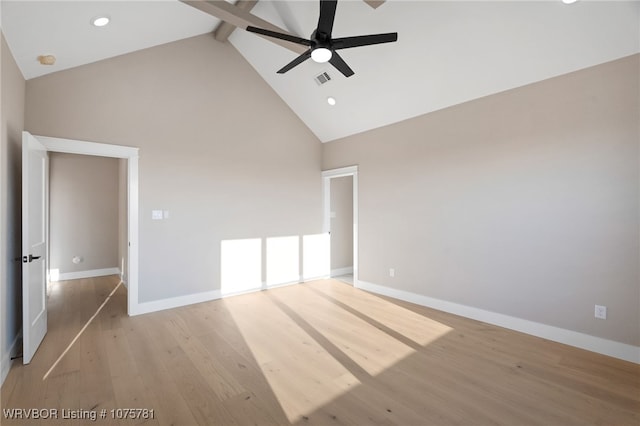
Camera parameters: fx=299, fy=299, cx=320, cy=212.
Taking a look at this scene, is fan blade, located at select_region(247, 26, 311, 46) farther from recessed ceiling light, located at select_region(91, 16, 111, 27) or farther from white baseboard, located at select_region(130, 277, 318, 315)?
white baseboard, located at select_region(130, 277, 318, 315)

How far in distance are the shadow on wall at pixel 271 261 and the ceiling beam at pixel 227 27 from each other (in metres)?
3.06

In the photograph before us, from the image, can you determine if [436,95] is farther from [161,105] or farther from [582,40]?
[161,105]

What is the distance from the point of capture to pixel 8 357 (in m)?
2.54

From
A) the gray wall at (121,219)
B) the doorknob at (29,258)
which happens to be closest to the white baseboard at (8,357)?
the doorknob at (29,258)

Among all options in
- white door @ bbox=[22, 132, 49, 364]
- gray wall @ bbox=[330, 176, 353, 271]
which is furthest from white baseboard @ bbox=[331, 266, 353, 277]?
white door @ bbox=[22, 132, 49, 364]

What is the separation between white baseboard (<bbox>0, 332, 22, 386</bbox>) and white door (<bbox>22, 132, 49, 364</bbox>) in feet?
0.32

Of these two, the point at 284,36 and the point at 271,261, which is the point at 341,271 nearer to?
the point at 271,261

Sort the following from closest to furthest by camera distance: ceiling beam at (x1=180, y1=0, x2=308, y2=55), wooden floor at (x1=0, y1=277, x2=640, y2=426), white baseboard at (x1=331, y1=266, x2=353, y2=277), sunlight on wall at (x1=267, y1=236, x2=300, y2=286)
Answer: wooden floor at (x1=0, y1=277, x2=640, y2=426) → ceiling beam at (x1=180, y1=0, x2=308, y2=55) → sunlight on wall at (x1=267, y1=236, x2=300, y2=286) → white baseboard at (x1=331, y1=266, x2=353, y2=277)

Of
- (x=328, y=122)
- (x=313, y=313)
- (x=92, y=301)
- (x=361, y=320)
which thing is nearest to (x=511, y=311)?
(x=361, y=320)

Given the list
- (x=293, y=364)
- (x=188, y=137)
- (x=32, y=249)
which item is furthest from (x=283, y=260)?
(x=32, y=249)

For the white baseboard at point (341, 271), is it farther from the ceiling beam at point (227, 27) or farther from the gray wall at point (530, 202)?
the ceiling beam at point (227, 27)

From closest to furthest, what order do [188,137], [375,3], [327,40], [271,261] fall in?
[327,40], [375,3], [188,137], [271,261]

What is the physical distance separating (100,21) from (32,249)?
2.24 m

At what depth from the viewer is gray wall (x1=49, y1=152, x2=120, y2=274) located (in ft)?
19.4
